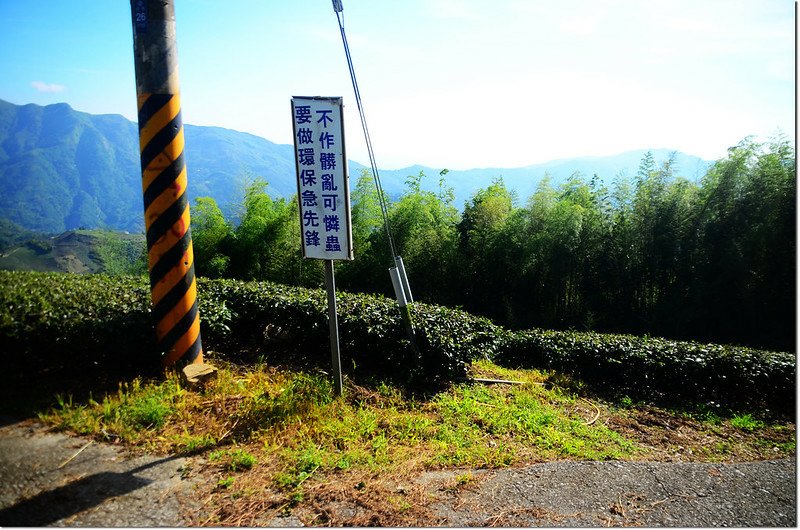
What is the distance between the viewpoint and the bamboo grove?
765 centimetres

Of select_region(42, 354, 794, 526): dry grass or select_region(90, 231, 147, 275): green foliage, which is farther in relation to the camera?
select_region(90, 231, 147, 275): green foliage

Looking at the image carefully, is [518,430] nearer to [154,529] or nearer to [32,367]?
[154,529]

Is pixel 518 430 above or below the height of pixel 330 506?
below

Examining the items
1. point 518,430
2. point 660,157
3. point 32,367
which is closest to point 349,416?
point 518,430

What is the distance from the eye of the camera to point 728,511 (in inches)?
96.3

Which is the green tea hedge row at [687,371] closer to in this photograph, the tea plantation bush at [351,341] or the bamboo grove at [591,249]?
the tea plantation bush at [351,341]

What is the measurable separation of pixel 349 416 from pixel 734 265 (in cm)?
758

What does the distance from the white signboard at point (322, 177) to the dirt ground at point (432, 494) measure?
1.51m

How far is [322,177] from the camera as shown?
3.17m

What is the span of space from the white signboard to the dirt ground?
4.96 ft

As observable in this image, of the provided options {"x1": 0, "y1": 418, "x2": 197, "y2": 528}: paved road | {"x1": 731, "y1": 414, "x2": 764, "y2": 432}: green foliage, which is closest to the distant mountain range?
{"x1": 0, "y1": 418, "x2": 197, "y2": 528}: paved road

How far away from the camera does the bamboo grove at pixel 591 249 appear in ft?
25.1

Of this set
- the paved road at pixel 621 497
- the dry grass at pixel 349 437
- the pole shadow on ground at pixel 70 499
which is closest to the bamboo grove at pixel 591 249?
the dry grass at pixel 349 437

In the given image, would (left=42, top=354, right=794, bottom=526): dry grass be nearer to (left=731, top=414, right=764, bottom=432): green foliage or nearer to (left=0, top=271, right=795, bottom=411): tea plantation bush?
(left=731, top=414, right=764, bottom=432): green foliage
